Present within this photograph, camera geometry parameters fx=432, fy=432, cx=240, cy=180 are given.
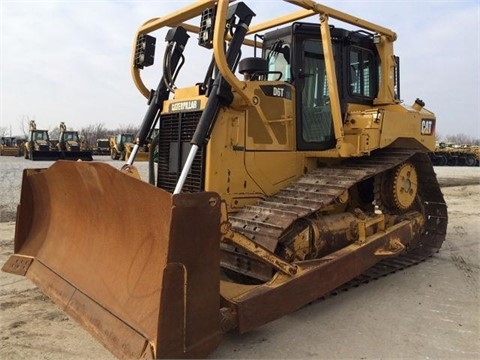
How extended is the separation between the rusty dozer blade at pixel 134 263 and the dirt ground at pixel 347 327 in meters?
0.24

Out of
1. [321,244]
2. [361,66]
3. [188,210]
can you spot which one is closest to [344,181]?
[321,244]

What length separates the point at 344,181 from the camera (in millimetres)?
4582

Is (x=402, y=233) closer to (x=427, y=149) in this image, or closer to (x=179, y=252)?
(x=427, y=149)

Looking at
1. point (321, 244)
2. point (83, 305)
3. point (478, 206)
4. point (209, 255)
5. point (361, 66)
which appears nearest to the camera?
point (209, 255)

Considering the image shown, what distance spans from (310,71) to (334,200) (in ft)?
5.28

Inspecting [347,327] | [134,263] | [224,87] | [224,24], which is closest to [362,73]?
[224,87]

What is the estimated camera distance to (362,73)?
5.73 meters

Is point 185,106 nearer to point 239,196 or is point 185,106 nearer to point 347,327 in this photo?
point 239,196

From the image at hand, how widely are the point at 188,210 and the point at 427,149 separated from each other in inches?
179

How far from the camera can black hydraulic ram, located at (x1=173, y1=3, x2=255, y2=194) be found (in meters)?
3.88

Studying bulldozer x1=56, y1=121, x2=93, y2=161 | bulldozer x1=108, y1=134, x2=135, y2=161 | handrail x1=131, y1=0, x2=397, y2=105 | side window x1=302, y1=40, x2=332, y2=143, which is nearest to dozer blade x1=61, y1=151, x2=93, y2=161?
bulldozer x1=56, y1=121, x2=93, y2=161

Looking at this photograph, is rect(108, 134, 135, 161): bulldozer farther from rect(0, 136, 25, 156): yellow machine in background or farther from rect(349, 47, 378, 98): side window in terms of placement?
rect(349, 47, 378, 98): side window

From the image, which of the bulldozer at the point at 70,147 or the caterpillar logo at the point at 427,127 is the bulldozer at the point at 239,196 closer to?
the caterpillar logo at the point at 427,127

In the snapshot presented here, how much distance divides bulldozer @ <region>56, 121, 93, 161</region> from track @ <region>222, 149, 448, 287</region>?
89.5 ft
